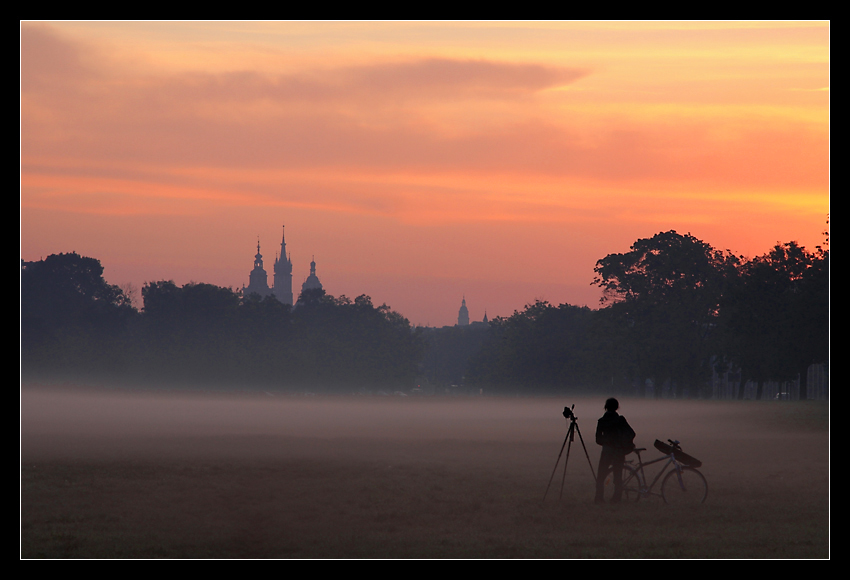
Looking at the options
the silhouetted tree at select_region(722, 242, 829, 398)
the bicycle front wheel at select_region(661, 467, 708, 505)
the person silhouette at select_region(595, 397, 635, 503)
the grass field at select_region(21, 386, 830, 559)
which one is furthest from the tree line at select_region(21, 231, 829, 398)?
the person silhouette at select_region(595, 397, 635, 503)

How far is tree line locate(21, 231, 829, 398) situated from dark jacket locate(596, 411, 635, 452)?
56.0 m

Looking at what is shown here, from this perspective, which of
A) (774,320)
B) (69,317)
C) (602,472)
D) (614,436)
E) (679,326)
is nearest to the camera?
(614,436)

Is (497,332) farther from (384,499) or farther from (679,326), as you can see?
(384,499)

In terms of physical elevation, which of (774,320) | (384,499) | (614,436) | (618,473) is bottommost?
(384,499)

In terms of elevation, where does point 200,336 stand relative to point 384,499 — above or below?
above

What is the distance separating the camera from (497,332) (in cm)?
14975

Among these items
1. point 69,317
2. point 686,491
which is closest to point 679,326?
point 69,317

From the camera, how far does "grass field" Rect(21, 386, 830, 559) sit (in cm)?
1789

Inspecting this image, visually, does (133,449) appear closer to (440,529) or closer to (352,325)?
(440,529)

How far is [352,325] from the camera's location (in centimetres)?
13138

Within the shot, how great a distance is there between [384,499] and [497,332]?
417 feet
